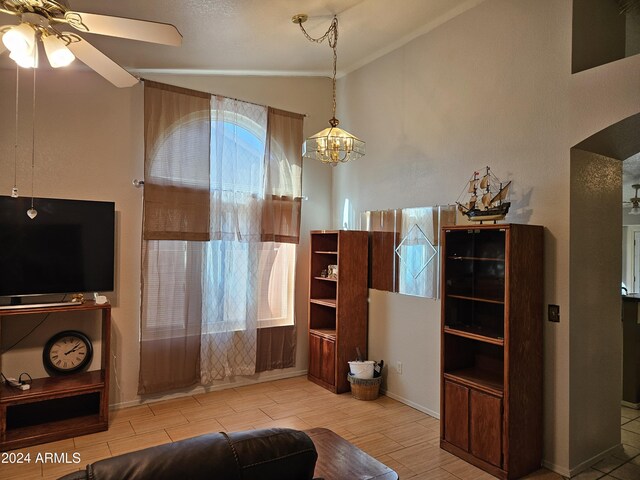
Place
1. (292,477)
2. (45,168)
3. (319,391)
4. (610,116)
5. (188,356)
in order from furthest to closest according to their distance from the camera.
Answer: (319,391) < (188,356) < (45,168) < (610,116) < (292,477)

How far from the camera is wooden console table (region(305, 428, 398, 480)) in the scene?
157 cm

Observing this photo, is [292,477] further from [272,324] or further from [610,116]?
[272,324]

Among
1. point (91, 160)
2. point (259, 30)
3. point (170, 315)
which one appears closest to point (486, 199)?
point (259, 30)

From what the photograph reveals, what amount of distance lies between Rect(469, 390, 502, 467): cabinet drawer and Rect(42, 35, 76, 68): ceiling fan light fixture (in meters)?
3.26

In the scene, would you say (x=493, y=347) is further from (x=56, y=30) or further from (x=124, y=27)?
(x=56, y=30)

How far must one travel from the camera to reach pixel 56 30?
1.93 meters

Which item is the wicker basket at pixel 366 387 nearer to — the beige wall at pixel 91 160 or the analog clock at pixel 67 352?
the beige wall at pixel 91 160

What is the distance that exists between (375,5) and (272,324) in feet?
11.0

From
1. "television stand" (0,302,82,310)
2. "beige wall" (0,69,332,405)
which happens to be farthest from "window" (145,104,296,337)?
"television stand" (0,302,82,310)

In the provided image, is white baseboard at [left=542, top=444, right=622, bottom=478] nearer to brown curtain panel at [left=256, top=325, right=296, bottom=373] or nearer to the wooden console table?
the wooden console table

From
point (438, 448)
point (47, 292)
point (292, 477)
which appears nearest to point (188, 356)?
point (47, 292)

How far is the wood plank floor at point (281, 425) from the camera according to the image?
2920mm

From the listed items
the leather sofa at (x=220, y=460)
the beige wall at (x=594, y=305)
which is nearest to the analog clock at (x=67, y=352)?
the leather sofa at (x=220, y=460)

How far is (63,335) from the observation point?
357 centimetres
